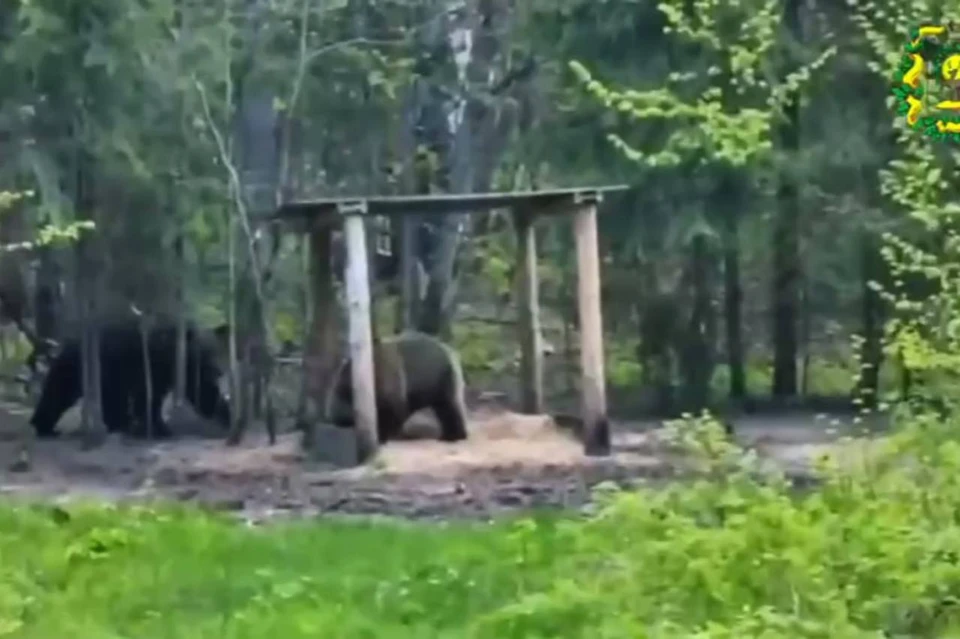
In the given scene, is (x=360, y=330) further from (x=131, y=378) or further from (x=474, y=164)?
(x=474, y=164)

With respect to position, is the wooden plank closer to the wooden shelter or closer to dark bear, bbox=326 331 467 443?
the wooden shelter

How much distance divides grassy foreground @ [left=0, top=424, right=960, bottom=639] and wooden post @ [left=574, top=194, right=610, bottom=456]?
10.4ft

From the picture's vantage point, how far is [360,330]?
14.2m

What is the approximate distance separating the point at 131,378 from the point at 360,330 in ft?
11.5

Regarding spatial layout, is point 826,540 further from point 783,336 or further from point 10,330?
point 10,330

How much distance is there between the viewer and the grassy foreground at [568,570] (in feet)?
23.6

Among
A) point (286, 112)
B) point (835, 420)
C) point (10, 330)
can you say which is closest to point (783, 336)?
point (835, 420)

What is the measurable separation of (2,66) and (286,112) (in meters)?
2.58

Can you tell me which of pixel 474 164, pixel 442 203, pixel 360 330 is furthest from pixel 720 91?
pixel 474 164

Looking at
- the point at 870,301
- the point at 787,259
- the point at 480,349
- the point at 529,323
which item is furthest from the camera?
the point at 480,349

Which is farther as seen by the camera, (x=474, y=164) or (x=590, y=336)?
(x=474, y=164)

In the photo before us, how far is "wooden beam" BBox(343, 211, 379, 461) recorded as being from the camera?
14.1 metres

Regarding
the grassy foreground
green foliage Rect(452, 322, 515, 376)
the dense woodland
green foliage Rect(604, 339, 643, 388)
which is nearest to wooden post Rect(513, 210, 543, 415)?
the dense woodland

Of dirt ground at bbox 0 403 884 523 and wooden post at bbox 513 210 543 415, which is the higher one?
wooden post at bbox 513 210 543 415
